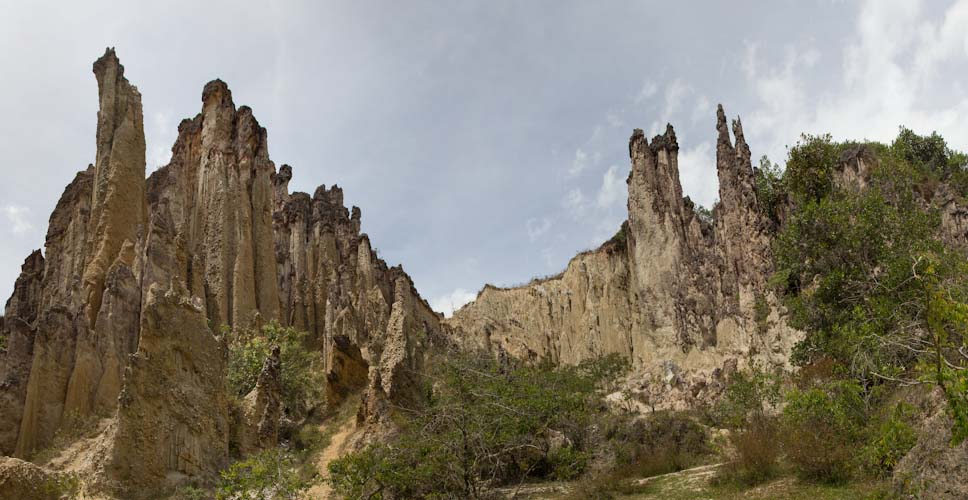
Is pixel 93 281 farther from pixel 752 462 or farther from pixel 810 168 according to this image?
pixel 810 168

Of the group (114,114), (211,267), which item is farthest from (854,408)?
(114,114)

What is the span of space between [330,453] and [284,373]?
17.6ft

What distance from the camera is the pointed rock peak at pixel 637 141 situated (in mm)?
52656

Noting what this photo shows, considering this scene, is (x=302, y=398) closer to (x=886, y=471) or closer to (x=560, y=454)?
(x=560, y=454)

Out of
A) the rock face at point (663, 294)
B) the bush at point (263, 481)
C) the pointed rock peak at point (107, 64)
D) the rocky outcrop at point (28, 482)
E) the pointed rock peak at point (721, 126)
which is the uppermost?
the pointed rock peak at point (107, 64)

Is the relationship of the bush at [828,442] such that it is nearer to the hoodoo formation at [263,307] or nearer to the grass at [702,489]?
the grass at [702,489]

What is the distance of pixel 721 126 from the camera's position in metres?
43.8

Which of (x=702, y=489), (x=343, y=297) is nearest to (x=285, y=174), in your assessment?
(x=343, y=297)

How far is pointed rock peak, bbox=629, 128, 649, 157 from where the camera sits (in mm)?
52656

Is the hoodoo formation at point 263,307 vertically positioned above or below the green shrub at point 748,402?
above

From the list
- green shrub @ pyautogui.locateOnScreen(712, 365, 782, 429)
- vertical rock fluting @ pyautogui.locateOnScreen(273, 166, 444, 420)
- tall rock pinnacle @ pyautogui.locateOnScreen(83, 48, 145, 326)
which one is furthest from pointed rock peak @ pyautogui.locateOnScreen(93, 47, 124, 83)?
green shrub @ pyautogui.locateOnScreen(712, 365, 782, 429)

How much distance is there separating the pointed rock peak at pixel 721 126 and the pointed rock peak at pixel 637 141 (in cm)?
881

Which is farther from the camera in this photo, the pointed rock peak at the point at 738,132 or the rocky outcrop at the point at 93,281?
the pointed rock peak at the point at 738,132

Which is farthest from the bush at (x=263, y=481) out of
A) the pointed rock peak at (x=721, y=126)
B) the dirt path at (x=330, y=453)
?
the pointed rock peak at (x=721, y=126)
